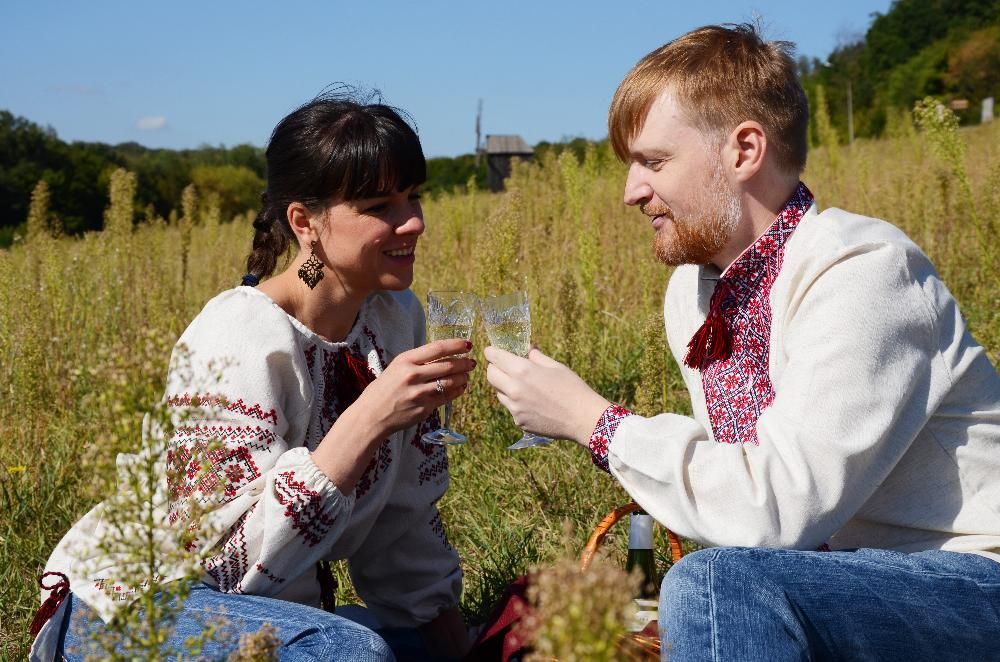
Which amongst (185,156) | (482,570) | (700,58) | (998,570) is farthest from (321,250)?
(185,156)

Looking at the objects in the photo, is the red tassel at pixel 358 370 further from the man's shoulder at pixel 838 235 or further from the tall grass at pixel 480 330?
the man's shoulder at pixel 838 235

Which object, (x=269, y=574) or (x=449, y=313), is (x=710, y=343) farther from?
(x=269, y=574)

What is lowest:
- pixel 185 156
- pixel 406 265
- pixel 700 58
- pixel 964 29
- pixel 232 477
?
pixel 232 477

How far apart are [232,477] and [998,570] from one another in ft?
4.62

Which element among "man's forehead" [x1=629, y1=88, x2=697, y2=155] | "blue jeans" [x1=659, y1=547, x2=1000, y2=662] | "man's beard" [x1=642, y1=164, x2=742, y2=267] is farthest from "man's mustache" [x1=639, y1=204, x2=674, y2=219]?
"blue jeans" [x1=659, y1=547, x2=1000, y2=662]

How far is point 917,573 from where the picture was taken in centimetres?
158

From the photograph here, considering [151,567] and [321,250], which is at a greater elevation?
[321,250]

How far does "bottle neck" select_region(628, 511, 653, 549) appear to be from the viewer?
6.51 feet

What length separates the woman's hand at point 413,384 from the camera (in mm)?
1933

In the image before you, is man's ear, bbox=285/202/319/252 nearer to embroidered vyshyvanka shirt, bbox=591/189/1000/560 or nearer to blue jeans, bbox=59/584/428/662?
blue jeans, bbox=59/584/428/662

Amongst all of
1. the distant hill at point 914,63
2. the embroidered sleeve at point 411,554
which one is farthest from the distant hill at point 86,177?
the distant hill at point 914,63

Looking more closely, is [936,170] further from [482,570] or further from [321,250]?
[321,250]

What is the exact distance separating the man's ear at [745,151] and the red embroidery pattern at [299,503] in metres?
1.02

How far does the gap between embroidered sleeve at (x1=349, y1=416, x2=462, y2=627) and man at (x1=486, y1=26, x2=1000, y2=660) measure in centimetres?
78
